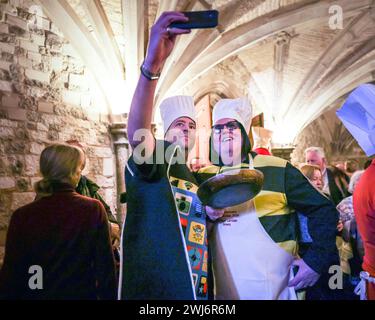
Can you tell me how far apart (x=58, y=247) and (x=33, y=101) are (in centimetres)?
219

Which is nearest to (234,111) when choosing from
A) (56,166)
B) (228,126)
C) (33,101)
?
(228,126)

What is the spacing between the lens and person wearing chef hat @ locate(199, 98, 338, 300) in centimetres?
133

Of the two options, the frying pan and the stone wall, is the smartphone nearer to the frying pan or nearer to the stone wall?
the frying pan

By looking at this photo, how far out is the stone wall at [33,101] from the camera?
9.77ft

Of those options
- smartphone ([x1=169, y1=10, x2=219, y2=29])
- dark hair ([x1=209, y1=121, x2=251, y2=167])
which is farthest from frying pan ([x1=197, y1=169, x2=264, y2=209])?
smartphone ([x1=169, y1=10, x2=219, y2=29])

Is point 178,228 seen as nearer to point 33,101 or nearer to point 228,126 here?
point 228,126

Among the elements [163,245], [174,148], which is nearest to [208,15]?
[174,148]

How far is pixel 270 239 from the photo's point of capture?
54.5 inches

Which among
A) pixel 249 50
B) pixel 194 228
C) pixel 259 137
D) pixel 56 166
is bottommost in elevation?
pixel 194 228

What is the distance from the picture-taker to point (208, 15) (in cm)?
127

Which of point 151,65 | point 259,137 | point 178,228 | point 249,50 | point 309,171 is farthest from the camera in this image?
point 249,50

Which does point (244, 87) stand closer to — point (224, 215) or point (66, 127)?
point (66, 127)

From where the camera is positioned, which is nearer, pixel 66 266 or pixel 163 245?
pixel 163 245
